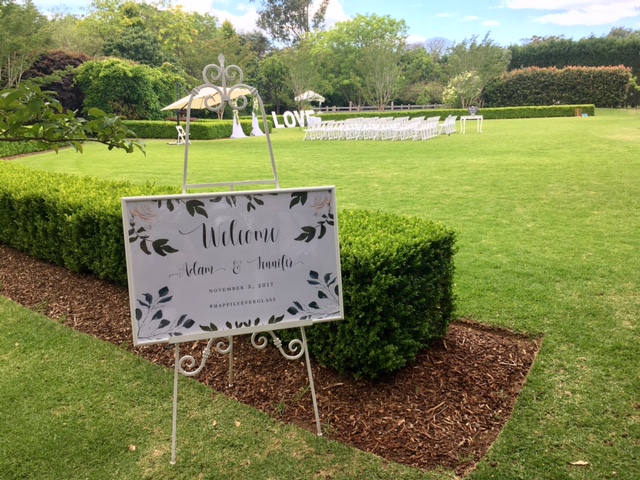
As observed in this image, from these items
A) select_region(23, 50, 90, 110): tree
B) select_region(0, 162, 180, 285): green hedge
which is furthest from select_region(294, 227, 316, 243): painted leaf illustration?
select_region(23, 50, 90, 110): tree

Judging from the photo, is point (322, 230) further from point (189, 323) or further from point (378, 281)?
point (189, 323)

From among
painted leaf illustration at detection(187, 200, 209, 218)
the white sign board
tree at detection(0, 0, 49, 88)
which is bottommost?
the white sign board

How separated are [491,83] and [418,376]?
54.2m

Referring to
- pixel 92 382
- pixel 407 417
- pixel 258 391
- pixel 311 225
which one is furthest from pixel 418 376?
pixel 92 382

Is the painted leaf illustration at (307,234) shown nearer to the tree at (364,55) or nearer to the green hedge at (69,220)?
the green hedge at (69,220)

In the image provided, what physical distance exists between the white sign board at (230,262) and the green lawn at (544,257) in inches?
30.4

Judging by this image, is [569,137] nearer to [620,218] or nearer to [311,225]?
[620,218]

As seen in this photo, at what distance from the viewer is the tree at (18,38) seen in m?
26.4

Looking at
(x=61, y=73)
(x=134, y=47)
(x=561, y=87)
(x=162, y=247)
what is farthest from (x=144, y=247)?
(x=561, y=87)

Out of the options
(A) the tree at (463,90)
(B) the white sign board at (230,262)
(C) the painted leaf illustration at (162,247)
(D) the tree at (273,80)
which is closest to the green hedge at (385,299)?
(B) the white sign board at (230,262)

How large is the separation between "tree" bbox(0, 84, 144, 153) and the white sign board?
1.24 ft

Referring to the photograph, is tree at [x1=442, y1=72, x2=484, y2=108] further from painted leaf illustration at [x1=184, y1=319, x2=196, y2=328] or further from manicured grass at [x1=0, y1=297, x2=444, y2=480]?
painted leaf illustration at [x1=184, y1=319, x2=196, y2=328]

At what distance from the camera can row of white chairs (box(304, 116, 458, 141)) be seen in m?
21.3

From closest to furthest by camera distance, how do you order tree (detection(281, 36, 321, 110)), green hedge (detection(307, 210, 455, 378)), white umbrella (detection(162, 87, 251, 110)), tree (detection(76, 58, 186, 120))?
white umbrella (detection(162, 87, 251, 110)) → green hedge (detection(307, 210, 455, 378)) → tree (detection(76, 58, 186, 120)) → tree (detection(281, 36, 321, 110))
